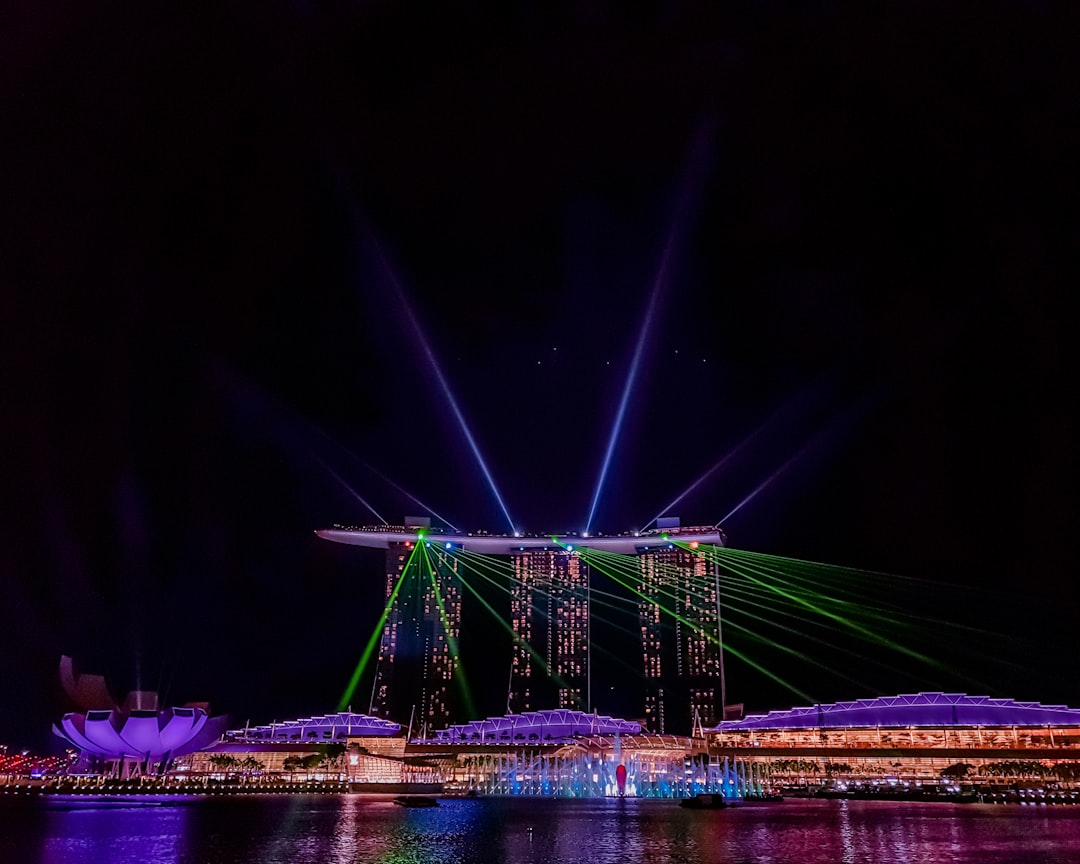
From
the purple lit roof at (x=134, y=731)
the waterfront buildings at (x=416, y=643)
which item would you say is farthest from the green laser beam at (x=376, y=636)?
the purple lit roof at (x=134, y=731)

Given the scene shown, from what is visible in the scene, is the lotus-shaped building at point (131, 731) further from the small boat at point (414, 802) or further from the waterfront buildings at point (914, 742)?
the waterfront buildings at point (914, 742)

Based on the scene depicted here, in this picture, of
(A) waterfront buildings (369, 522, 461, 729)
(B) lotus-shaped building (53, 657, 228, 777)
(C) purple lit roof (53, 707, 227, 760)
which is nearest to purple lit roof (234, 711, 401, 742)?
(A) waterfront buildings (369, 522, 461, 729)

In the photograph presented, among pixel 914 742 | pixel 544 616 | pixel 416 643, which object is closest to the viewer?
pixel 914 742

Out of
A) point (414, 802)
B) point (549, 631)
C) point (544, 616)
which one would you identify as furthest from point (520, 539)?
point (414, 802)

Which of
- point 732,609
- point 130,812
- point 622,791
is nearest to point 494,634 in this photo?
point 732,609

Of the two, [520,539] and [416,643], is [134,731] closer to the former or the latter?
[416,643]

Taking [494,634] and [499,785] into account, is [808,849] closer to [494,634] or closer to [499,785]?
[499,785]

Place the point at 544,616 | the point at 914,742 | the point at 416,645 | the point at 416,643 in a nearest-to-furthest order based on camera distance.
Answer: the point at 914,742 < the point at 416,643 < the point at 416,645 < the point at 544,616

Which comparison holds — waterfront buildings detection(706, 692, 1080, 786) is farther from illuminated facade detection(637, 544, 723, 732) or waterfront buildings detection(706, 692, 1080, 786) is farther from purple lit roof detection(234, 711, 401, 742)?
purple lit roof detection(234, 711, 401, 742)
